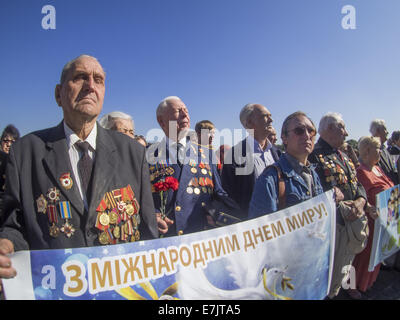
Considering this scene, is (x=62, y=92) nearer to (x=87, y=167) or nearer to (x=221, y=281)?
(x=87, y=167)

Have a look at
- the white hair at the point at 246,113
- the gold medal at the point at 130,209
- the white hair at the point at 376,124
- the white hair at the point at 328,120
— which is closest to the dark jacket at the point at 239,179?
the white hair at the point at 246,113

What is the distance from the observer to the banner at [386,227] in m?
3.12

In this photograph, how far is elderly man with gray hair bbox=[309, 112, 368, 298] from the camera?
2500mm

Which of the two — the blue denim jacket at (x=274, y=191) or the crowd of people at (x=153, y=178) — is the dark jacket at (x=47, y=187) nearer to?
the crowd of people at (x=153, y=178)

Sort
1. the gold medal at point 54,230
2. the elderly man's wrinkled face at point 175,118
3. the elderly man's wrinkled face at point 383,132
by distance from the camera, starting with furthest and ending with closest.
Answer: the elderly man's wrinkled face at point 383,132 → the elderly man's wrinkled face at point 175,118 → the gold medal at point 54,230

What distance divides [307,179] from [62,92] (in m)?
2.21

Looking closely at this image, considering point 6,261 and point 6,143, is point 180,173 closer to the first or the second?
point 6,261

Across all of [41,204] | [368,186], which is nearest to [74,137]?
[41,204]

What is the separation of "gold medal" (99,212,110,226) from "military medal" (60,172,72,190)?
0.27m

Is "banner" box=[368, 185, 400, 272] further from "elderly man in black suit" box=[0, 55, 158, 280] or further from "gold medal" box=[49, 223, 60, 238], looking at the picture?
"gold medal" box=[49, 223, 60, 238]

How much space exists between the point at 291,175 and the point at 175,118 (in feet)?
4.57

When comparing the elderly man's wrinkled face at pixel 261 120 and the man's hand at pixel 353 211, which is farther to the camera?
the elderly man's wrinkled face at pixel 261 120

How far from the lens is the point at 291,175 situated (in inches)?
90.0

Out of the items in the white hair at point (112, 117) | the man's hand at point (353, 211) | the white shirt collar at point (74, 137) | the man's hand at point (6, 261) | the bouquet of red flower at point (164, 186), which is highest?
the white hair at point (112, 117)
